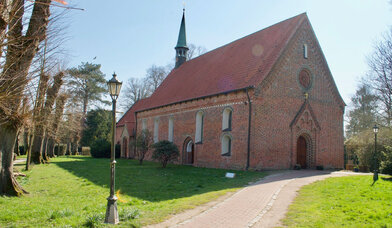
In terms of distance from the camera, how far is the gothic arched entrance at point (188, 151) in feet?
81.4

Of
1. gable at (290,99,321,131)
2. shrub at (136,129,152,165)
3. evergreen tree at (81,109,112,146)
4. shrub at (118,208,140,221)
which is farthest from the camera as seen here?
evergreen tree at (81,109,112,146)

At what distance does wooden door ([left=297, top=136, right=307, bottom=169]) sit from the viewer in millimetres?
20962

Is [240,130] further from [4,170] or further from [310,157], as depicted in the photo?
[4,170]

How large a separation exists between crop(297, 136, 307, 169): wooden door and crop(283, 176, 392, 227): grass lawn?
9085mm

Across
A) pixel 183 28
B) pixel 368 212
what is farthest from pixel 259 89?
pixel 183 28

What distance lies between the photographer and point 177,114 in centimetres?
2616

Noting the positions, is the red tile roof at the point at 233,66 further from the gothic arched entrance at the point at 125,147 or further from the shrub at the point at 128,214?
the shrub at the point at 128,214

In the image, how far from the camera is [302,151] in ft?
69.6

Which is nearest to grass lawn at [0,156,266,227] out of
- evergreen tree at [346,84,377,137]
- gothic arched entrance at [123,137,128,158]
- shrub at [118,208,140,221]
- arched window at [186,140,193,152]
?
shrub at [118,208,140,221]

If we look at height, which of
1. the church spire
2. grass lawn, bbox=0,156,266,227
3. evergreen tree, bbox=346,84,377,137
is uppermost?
the church spire

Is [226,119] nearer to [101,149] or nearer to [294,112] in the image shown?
[294,112]

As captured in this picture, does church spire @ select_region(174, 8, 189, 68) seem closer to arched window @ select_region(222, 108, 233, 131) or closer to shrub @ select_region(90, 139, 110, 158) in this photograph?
shrub @ select_region(90, 139, 110, 158)

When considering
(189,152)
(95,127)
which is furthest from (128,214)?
(95,127)

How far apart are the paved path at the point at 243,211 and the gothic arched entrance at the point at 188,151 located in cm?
1314
